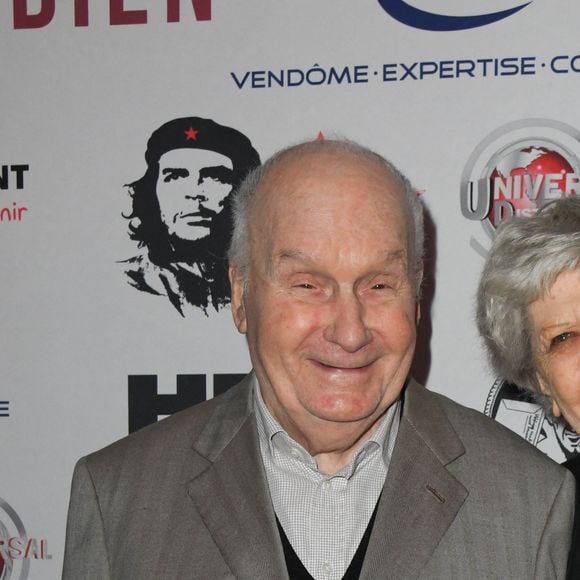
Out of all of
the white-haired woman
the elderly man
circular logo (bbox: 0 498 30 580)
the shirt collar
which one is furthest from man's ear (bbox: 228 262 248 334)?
circular logo (bbox: 0 498 30 580)

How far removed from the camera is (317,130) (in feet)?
7.35

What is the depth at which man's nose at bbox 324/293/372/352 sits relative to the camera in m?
1.44

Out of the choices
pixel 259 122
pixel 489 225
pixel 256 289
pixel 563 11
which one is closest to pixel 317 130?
pixel 259 122

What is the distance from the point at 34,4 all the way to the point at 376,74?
97cm

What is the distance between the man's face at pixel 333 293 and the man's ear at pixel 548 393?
1.05 feet

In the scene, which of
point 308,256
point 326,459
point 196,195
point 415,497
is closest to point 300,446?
point 326,459

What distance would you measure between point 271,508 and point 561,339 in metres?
0.60

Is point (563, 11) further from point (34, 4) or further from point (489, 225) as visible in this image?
point (34, 4)

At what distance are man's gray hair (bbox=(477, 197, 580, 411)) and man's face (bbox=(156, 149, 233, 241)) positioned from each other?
2.72 ft

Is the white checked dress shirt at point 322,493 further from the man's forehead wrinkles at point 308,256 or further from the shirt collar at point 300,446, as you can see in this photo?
the man's forehead wrinkles at point 308,256

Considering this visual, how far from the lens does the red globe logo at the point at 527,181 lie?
2133 millimetres

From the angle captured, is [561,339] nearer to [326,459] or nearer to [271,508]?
[326,459]

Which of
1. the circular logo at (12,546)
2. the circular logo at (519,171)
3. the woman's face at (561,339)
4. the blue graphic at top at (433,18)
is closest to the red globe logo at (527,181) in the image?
the circular logo at (519,171)

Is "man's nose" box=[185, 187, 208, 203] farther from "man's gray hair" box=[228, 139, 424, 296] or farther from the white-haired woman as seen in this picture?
the white-haired woman
